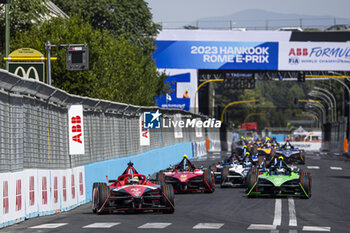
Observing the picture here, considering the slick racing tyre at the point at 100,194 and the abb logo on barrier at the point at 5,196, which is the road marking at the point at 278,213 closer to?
the slick racing tyre at the point at 100,194

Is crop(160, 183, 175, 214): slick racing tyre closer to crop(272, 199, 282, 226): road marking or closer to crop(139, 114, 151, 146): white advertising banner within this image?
crop(272, 199, 282, 226): road marking

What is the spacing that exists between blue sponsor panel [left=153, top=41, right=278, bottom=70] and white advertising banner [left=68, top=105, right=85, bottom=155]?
51.8 m

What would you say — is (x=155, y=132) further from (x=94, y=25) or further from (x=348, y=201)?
(x=94, y=25)

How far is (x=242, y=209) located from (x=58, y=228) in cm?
530

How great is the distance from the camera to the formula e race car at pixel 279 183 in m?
19.8

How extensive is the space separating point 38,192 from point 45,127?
7.04 feet

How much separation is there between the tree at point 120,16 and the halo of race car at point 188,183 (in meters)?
31.8

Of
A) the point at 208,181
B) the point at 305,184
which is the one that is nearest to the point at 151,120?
the point at 208,181

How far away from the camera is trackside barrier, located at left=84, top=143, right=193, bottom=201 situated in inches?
783

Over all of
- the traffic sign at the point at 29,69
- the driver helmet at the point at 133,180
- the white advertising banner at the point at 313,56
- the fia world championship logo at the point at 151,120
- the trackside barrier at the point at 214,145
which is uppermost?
the white advertising banner at the point at 313,56

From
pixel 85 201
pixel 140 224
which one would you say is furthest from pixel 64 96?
pixel 140 224

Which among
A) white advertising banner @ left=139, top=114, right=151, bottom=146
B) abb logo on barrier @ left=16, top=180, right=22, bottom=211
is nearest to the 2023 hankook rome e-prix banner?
white advertising banner @ left=139, top=114, right=151, bottom=146

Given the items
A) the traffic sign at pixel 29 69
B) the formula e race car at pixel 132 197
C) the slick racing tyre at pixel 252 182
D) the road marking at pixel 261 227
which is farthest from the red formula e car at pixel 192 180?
the road marking at pixel 261 227

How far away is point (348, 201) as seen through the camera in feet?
63.9
